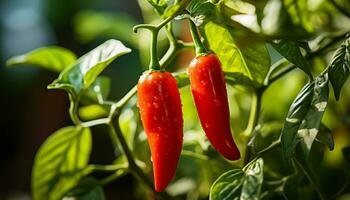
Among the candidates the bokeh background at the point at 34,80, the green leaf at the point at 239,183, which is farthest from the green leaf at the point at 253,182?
the bokeh background at the point at 34,80

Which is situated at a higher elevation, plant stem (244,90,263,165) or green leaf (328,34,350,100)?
green leaf (328,34,350,100)

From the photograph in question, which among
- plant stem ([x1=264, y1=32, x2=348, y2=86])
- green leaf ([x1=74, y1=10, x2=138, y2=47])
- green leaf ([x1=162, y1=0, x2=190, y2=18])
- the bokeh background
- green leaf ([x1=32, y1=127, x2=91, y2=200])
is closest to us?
green leaf ([x1=162, y1=0, x2=190, y2=18])

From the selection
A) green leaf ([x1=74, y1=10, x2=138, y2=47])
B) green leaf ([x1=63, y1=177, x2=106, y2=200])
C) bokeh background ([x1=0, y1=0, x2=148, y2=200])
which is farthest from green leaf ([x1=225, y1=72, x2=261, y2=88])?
bokeh background ([x1=0, y1=0, x2=148, y2=200])

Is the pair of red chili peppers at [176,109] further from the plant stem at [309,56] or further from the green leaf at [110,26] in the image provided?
the green leaf at [110,26]

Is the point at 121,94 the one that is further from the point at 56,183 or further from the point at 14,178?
the point at 56,183

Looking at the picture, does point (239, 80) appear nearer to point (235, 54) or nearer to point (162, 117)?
point (235, 54)

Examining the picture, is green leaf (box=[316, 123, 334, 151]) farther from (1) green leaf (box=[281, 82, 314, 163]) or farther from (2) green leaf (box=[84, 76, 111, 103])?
(2) green leaf (box=[84, 76, 111, 103])

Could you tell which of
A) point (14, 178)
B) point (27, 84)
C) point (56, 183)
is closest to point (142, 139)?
point (56, 183)
